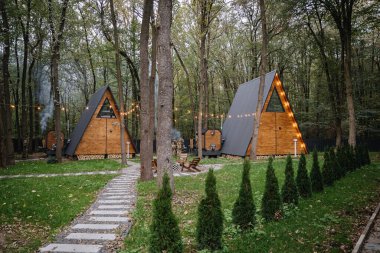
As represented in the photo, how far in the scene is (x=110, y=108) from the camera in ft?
78.8

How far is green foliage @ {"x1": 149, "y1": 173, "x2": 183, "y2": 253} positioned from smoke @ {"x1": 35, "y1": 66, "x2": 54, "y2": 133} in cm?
3288

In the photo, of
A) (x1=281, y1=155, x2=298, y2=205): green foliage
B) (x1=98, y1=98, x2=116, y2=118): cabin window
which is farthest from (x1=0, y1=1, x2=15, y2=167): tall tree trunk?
(x1=281, y1=155, x2=298, y2=205): green foliage

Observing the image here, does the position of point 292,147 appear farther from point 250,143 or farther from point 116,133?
point 116,133

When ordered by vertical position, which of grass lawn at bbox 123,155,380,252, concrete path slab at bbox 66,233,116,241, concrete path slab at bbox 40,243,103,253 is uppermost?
grass lawn at bbox 123,155,380,252

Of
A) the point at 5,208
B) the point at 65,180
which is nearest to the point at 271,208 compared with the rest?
the point at 5,208

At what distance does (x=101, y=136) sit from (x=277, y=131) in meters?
14.2

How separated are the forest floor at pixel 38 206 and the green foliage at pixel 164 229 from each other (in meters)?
2.57

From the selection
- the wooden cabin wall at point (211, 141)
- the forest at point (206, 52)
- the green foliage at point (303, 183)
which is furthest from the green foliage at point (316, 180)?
the wooden cabin wall at point (211, 141)

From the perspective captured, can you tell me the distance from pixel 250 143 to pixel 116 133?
11.5 meters

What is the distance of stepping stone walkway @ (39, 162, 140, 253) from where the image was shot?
17.4 ft

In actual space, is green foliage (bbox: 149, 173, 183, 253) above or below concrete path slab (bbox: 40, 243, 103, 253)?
above

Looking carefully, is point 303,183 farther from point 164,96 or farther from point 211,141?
point 211,141

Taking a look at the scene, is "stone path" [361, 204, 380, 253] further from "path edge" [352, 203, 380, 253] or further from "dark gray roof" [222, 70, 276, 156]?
"dark gray roof" [222, 70, 276, 156]

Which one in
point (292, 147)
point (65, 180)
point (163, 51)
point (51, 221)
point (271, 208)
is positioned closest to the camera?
point (271, 208)
